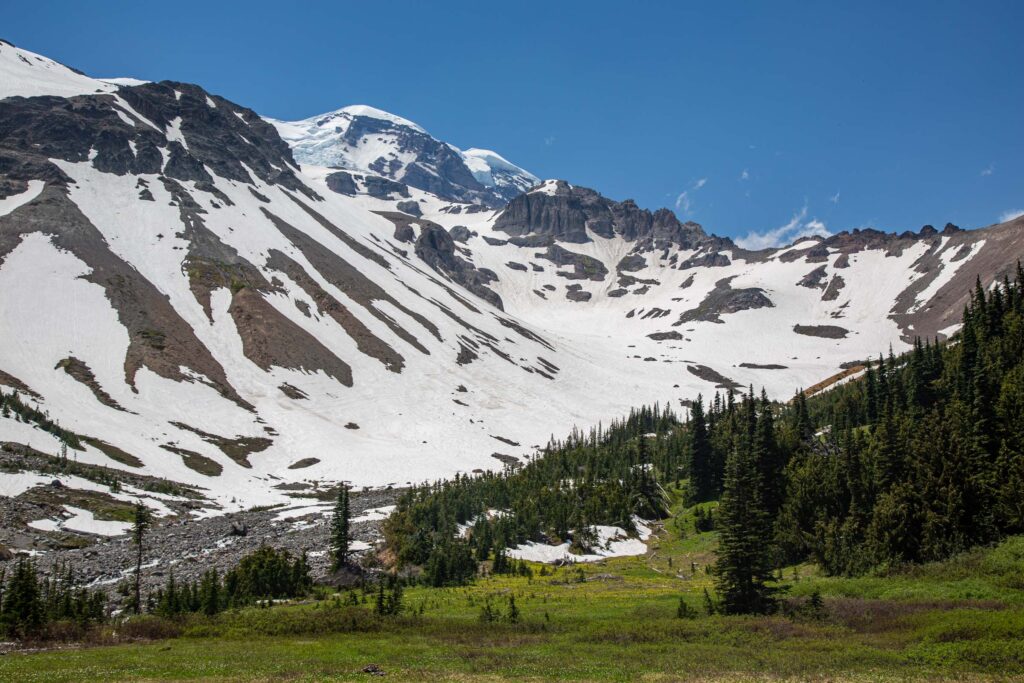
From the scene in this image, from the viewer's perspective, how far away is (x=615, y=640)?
3203cm

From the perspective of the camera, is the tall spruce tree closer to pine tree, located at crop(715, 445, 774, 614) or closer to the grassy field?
pine tree, located at crop(715, 445, 774, 614)

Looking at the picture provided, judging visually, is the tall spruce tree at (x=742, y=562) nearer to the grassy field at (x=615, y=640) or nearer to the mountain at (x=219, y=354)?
the grassy field at (x=615, y=640)

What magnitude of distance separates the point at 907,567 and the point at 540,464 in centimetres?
5756

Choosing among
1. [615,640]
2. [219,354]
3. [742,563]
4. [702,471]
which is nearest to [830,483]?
[742,563]

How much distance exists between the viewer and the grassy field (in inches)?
999

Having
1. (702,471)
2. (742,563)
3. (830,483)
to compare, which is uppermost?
(702,471)

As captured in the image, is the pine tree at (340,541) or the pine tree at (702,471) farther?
the pine tree at (702,471)

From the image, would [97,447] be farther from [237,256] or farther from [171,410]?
[237,256]

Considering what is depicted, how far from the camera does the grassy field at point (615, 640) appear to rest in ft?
83.3

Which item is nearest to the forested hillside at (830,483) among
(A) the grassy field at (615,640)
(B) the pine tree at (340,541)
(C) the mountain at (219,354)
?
(A) the grassy field at (615,640)

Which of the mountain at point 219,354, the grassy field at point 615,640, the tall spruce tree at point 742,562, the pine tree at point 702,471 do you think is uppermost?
the mountain at point 219,354

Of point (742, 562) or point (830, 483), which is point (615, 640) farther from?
point (830, 483)

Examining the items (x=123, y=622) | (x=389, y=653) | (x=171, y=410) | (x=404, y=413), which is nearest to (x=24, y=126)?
(x=171, y=410)

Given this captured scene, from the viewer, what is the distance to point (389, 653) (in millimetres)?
30094
